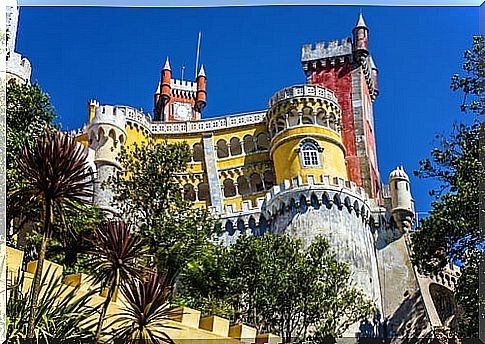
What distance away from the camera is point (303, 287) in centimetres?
1209

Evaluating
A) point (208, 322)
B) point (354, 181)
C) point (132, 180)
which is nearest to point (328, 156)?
point (354, 181)

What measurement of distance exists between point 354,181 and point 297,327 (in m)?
5.95

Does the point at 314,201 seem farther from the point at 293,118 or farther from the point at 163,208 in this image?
the point at 163,208

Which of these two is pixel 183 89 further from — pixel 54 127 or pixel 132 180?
pixel 54 127

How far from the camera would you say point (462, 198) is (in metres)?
9.49

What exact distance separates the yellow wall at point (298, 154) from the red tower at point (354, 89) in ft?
1.55

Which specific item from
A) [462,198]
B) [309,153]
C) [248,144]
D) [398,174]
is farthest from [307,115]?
[462,198]

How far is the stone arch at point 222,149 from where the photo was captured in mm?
19906

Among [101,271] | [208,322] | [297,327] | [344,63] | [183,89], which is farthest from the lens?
[183,89]

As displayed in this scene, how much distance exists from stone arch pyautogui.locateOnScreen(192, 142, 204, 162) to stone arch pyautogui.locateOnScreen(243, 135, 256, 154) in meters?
1.16

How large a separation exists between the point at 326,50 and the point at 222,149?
12.8 feet

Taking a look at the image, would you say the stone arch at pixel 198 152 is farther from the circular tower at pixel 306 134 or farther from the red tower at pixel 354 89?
the red tower at pixel 354 89

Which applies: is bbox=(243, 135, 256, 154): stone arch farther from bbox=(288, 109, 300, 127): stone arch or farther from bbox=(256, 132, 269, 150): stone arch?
bbox=(288, 109, 300, 127): stone arch

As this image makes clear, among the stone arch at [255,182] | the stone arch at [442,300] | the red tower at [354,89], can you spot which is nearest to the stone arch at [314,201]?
the red tower at [354,89]
